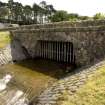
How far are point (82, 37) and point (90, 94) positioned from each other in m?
11.9

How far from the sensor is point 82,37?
2286 centimetres

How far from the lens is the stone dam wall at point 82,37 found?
21.2 m

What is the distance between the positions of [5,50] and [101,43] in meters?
14.0

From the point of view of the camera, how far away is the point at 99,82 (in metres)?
12.7

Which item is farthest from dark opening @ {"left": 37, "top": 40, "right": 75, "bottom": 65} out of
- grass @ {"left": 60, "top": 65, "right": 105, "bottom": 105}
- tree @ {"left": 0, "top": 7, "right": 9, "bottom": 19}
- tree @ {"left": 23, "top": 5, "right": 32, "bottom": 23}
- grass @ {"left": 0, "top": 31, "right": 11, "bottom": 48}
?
tree @ {"left": 23, "top": 5, "right": 32, "bottom": 23}

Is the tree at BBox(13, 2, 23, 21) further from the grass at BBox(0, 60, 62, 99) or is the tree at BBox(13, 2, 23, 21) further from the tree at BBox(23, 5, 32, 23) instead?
the grass at BBox(0, 60, 62, 99)

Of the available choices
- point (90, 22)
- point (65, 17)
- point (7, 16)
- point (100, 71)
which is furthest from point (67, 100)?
point (7, 16)

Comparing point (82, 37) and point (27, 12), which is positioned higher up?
point (27, 12)

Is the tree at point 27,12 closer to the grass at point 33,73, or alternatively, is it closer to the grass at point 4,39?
the grass at point 4,39

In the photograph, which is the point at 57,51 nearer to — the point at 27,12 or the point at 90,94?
the point at 90,94

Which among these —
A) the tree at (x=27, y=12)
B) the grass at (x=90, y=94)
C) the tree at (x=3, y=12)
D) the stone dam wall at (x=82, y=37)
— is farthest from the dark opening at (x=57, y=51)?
the tree at (x=27, y=12)

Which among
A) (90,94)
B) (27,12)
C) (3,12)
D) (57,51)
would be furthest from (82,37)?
(27,12)

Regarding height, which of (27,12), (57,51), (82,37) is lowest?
(57,51)

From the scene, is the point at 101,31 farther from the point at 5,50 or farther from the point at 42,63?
the point at 5,50
